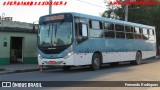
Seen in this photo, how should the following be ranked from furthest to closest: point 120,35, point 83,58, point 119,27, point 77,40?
point 120,35 < point 119,27 < point 83,58 < point 77,40

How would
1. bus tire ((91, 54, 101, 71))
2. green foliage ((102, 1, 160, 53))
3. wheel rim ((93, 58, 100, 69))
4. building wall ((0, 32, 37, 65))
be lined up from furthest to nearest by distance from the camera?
green foliage ((102, 1, 160, 53)) < building wall ((0, 32, 37, 65)) < wheel rim ((93, 58, 100, 69)) < bus tire ((91, 54, 101, 71))

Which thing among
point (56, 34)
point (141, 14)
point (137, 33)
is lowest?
point (56, 34)

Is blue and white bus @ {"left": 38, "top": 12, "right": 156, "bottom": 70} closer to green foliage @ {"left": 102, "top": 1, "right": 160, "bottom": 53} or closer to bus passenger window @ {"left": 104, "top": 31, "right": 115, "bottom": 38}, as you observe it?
bus passenger window @ {"left": 104, "top": 31, "right": 115, "bottom": 38}

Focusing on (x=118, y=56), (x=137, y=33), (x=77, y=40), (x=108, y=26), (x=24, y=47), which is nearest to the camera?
(x=77, y=40)

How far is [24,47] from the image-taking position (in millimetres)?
28609

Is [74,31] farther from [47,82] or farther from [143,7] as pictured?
[143,7]

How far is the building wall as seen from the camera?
2662cm

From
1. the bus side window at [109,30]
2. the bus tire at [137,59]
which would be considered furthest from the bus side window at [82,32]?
the bus tire at [137,59]

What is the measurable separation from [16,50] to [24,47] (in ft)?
3.37

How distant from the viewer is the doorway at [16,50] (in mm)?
28922

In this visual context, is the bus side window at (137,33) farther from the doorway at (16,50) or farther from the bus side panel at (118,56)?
the doorway at (16,50)

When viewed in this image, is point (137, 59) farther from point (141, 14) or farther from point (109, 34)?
point (141, 14)

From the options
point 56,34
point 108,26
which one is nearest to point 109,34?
point 108,26

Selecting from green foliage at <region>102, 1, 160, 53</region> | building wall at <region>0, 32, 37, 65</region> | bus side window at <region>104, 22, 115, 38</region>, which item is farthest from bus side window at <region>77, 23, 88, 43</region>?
green foliage at <region>102, 1, 160, 53</region>
